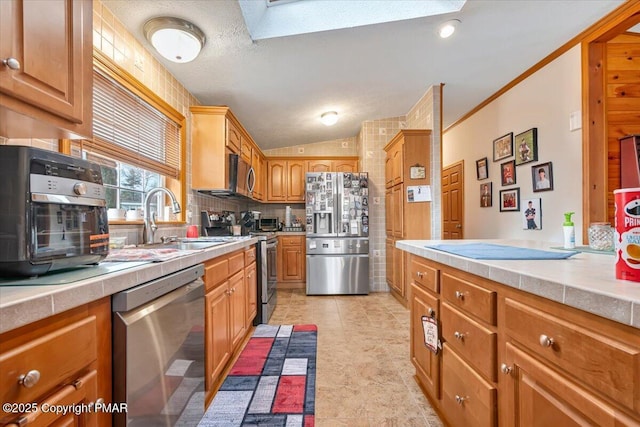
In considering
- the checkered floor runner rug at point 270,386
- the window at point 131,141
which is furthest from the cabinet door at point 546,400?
the window at point 131,141

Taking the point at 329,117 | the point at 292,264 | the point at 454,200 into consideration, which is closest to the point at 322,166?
the point at 329,117

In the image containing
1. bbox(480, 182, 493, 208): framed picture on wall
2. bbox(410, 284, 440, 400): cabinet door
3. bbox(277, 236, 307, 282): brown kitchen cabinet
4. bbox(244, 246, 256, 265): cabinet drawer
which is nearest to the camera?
bbox(410, 284, 440, 400): cabinet door

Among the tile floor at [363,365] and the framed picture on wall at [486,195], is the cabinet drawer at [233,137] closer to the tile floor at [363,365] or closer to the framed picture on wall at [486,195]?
the tile floor at [363,365]

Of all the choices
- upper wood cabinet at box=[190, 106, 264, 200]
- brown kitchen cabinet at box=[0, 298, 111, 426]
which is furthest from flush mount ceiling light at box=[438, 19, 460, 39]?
brown kitchen cabinet at box=[0, 298, 111, 426]

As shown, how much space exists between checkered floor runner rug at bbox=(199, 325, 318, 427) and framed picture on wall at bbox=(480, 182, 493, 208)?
2.93m

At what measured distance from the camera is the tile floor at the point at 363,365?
1623mm

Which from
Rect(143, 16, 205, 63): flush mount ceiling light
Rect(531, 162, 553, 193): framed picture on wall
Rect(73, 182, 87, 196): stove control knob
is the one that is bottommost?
Rect(73, 182, 87, 196): stove control knob

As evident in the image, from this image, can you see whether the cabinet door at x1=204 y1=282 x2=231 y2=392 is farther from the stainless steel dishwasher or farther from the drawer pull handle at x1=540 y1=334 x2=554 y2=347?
the drawer pull handle at x1=540 y1=334 x2=554 y2=347

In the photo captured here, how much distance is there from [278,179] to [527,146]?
359 centimetres

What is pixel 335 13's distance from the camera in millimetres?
2189

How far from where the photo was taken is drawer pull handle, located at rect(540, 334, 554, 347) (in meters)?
0.77

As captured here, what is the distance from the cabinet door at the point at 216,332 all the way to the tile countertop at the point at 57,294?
68 centimetres

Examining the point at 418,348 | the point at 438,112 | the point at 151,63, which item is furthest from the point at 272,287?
the point at 438,112

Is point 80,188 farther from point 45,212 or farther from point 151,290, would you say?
point 151,290
